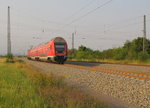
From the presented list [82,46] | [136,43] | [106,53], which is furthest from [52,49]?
[136,43]

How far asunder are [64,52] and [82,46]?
3014cm

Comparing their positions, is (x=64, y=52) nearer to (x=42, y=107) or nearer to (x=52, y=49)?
(x=52, y=49)

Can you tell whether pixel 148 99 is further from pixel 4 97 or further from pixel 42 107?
pixel 4 97

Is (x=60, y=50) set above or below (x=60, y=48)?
below

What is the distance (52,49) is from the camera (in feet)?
71.5

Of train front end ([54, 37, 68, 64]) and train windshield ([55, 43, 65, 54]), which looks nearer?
train front end ([54, 37, 68, 64])

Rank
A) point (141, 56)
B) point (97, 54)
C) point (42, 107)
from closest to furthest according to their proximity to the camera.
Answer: point (42, 107) → point (141, 56) → point (97, 54)

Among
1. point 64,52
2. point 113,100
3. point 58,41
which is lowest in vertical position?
point 113,100

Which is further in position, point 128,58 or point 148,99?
point 128,58

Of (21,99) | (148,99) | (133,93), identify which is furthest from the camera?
(133,93)

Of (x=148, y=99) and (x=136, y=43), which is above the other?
(x=136, y=43)

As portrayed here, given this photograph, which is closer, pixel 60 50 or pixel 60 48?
pixel 60 50

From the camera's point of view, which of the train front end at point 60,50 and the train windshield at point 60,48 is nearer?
the train front end at point 60,50

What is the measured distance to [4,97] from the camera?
4777 millimetres
